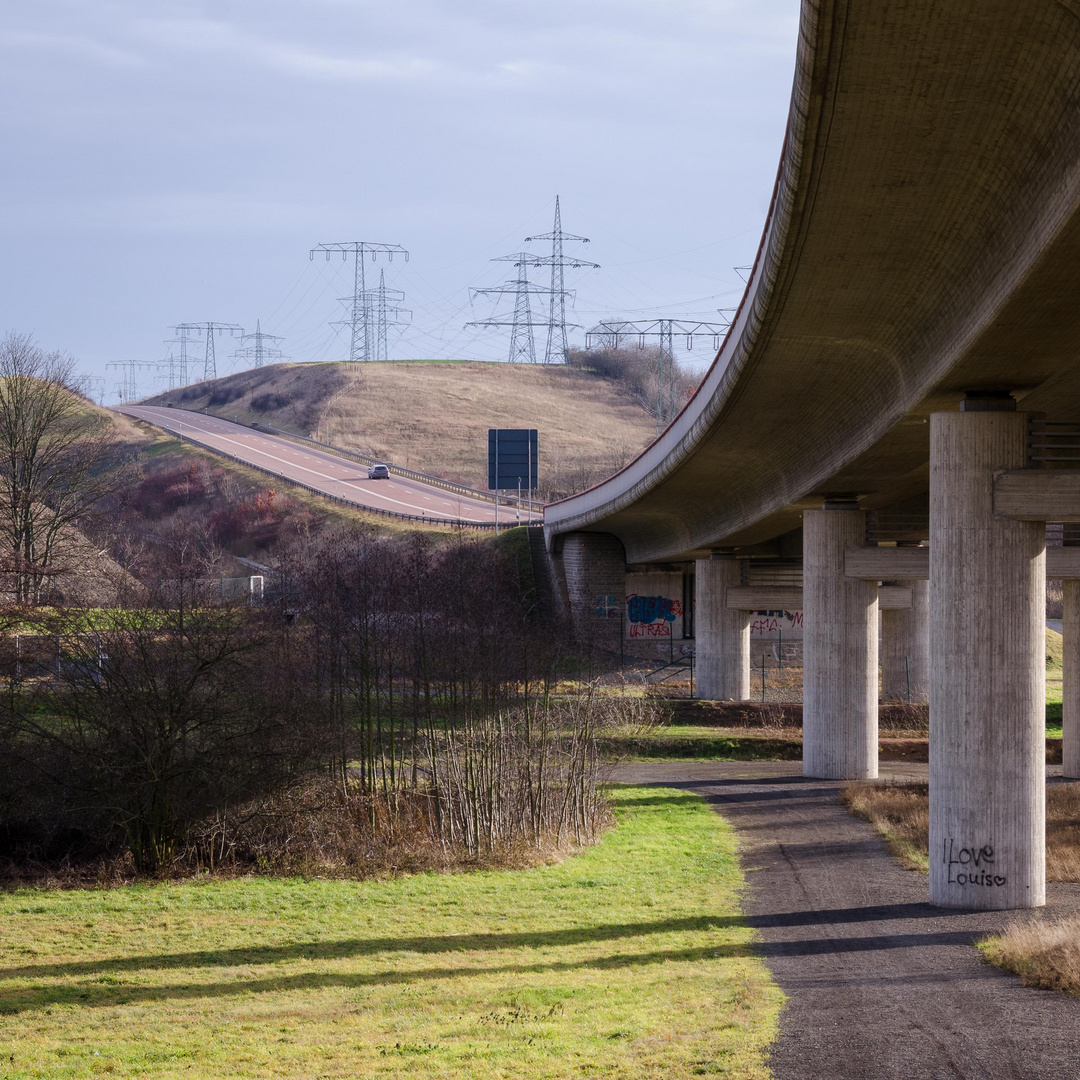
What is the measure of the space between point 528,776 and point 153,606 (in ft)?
27.7

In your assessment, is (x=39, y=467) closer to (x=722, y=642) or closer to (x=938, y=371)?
(x=722, y=642)

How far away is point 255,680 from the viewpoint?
1043 inches

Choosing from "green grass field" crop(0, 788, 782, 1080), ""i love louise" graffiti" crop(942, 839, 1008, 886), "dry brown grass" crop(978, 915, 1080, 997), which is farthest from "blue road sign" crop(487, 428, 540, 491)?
"dry brown grass" crop(978, 915, 1080, 997)

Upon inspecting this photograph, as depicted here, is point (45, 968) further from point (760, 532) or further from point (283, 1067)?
point (760, 532)

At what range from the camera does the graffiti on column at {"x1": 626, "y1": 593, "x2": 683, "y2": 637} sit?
65.3 meters

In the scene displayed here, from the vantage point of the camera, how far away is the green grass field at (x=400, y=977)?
11.0m

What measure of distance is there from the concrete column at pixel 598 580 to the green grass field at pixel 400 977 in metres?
40.4

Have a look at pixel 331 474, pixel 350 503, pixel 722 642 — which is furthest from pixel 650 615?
pixel 331 474

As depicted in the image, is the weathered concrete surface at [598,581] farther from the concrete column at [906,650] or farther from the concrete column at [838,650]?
the concrete column at [838,650]

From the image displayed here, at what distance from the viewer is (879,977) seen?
13914 mm

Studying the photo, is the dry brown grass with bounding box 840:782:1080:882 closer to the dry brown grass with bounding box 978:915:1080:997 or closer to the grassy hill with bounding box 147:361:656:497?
the dry brown grass with bounding box 978:915:1080:997

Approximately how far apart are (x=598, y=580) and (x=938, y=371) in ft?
153

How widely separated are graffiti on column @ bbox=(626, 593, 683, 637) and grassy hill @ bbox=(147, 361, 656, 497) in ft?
149

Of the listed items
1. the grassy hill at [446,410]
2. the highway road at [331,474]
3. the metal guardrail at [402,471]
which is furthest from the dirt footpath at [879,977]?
the grassy hill at [446,410]
